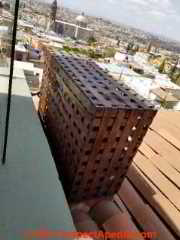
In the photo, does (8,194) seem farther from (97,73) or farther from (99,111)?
(97,73)

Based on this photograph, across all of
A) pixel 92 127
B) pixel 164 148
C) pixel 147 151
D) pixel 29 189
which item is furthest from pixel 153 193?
pixel 29 189

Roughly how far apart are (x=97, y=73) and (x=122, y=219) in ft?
11.1

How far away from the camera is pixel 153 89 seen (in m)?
23.1

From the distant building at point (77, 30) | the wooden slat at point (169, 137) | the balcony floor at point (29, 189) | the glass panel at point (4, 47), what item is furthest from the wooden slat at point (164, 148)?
the distant building at point (77, 30)

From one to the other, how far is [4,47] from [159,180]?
17.1 feet

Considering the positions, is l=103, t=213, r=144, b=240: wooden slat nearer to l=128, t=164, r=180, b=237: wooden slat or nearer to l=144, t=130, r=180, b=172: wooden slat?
l=128, t=164, r=180, b=237: wooden slat

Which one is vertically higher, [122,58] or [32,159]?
[32,159]

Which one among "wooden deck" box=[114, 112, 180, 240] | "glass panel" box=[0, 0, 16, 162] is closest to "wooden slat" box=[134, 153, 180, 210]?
"wooden deck" box=[114, 112, 180, 240]

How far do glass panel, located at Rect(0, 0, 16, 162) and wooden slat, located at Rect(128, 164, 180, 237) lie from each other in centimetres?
391

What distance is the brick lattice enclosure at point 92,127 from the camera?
409 centimetres

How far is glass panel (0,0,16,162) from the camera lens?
9.30 ft

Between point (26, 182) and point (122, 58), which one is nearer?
point (26, 182)

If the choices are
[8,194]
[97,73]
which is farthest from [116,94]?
[8,194]

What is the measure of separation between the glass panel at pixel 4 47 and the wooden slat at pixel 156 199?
3.91 meters
